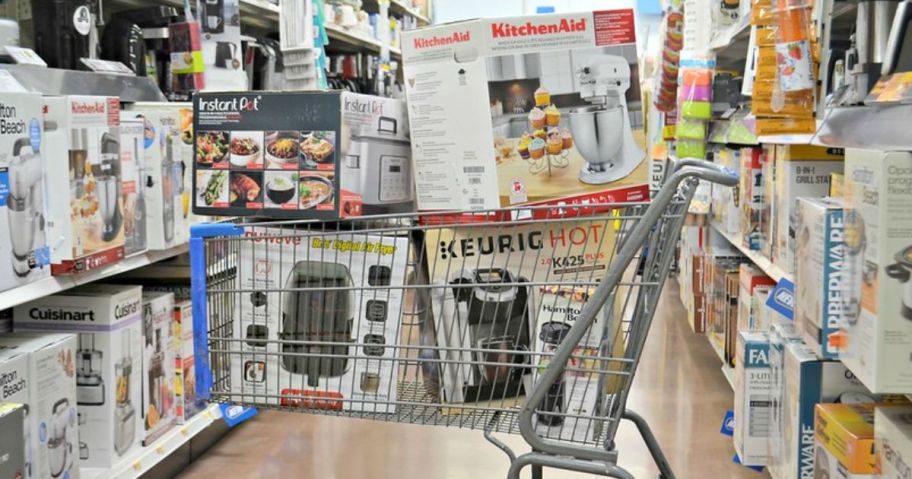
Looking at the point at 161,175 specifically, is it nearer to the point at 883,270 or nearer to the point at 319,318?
the point at 319,318

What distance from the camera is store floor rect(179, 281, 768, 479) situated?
2.86 m

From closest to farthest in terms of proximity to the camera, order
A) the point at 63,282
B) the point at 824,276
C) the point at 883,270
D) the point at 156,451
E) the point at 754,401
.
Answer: the point at 883,270
the point at 824,276
the point at 63,282
the point at 754,401
the point at 156,451

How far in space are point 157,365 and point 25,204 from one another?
0.83 m

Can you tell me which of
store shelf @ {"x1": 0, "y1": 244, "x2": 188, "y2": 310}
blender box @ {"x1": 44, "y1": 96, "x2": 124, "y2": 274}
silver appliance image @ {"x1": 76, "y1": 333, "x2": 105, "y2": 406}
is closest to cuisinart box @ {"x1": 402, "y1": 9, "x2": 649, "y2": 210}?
blender box @ {"x1": 44, "y1": 96, "x2": 124, "y2": 274}

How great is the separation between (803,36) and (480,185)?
1.01 meters

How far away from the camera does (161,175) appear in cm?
256

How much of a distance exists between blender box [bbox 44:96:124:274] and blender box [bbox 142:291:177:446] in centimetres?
32

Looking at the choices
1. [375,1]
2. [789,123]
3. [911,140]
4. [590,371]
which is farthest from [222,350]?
[375,1]

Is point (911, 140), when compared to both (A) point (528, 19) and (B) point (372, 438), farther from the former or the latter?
(B) point (372, 438)

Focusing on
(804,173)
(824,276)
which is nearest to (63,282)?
(824,276)

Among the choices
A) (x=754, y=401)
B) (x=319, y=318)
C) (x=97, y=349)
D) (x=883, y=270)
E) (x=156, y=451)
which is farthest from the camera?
(x=156, y=451)

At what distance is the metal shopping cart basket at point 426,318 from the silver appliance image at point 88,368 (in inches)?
23.8

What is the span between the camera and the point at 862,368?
151cm

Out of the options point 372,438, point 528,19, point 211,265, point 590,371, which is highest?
point 528,19
